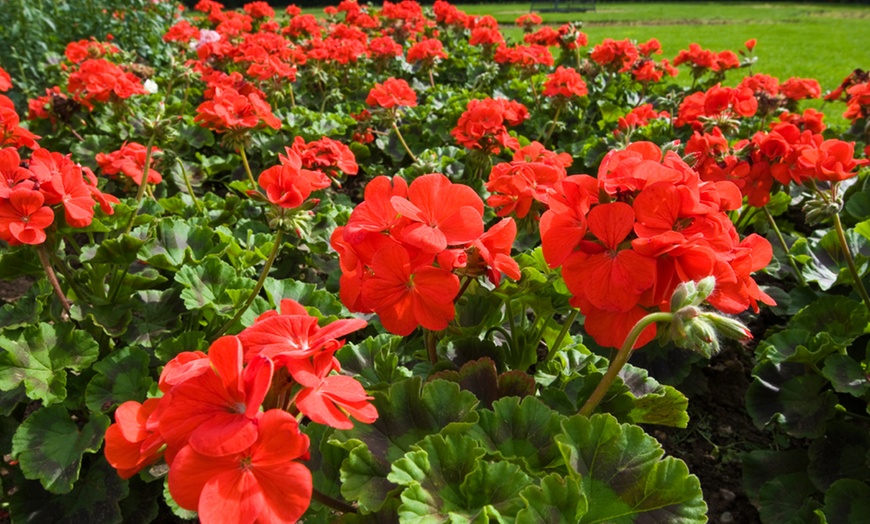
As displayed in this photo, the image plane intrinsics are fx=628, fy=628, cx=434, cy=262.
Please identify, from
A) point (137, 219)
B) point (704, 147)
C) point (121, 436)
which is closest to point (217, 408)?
point (121, 436)

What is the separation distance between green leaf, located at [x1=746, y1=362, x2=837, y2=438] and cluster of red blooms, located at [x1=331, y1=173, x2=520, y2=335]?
1236mm

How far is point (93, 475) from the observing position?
177cm

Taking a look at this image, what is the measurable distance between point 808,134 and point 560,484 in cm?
183

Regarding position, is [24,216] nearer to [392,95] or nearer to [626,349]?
[626,349]

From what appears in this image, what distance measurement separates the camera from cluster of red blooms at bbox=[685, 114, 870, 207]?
2062 mm

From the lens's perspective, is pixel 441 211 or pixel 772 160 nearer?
pixel 441 211

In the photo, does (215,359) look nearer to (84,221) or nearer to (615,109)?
(84,221)

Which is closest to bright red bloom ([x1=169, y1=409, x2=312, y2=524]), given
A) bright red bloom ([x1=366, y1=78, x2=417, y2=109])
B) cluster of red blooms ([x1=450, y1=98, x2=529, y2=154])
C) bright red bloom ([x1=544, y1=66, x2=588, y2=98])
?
cluster of red blooms ([x1=450, y1=98, x2=529, y2=154])

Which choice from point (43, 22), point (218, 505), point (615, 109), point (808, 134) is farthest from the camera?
point (43, 22)

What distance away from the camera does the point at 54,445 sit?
66.9 inches

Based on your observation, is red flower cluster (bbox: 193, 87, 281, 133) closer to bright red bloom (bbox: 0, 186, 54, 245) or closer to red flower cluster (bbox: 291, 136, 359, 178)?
red flower cluster (bbox: 291, 136, 359, 178)

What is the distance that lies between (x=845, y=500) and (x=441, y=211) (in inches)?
56.6

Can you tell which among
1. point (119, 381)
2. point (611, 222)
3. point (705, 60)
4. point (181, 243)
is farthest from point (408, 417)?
point (705, 60)

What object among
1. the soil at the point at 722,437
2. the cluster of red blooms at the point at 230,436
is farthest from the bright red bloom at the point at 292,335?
the soil at the point at 722,437
